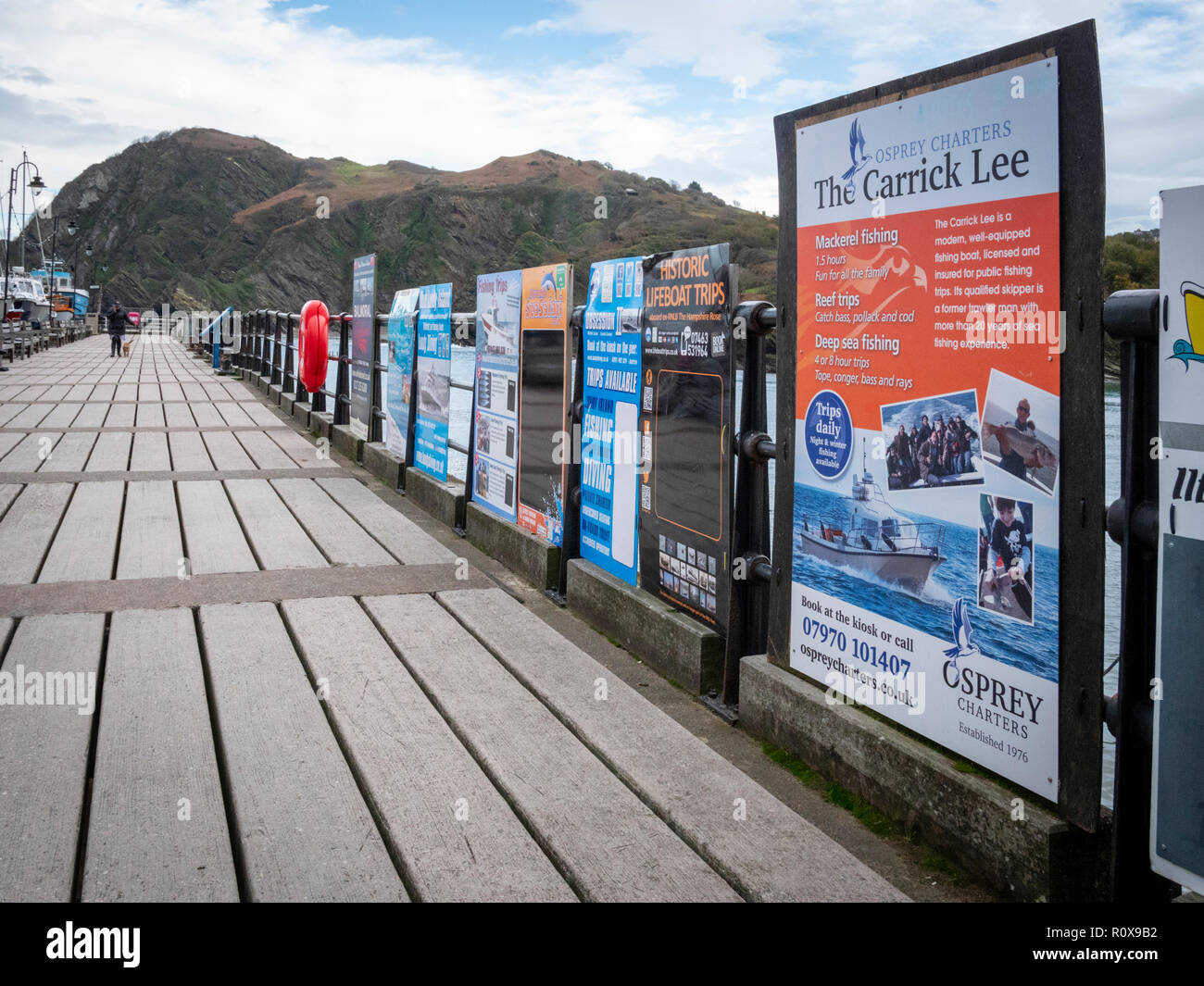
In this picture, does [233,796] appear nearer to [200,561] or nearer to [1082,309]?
[1082,309]

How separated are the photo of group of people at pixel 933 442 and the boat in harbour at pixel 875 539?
0.31 ft

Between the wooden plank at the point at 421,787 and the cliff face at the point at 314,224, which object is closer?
the wooden plank at the point at 421,787

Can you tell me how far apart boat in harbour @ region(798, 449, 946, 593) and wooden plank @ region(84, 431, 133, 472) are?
21.2ft

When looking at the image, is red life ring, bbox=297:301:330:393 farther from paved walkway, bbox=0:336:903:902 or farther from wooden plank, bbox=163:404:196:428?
paved walkway, bbox=0:336:903:902

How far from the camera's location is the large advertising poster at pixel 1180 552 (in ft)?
6.46

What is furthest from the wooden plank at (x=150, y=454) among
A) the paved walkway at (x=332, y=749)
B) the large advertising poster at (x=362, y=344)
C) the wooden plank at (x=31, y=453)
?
the paved walkway at (x=332, y=749)

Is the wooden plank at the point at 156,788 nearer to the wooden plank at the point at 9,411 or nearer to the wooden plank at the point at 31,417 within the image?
the wooden plank at the point at 31,417

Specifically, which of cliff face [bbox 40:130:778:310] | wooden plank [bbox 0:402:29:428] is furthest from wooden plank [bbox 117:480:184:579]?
cliff face [bbox 40:130:778:310]

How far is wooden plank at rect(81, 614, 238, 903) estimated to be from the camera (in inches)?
91.8

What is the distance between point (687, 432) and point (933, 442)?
1.29m

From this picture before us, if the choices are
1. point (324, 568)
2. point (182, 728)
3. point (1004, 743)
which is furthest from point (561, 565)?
point (1004, 743)

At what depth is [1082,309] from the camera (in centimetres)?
222

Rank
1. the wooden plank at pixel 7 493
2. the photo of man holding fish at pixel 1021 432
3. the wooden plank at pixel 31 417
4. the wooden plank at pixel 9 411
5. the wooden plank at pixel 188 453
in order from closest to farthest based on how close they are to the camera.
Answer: the photo of man holding fish at pixel 1021 432 < the wooden plank at pixel 7 493 < the wooden plank at pixel 188 453 < the wooden plank at pixel 31 417 < the wooden plank at pixel 9 411

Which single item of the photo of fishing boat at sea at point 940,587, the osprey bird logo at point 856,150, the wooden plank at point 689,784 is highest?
the osprey bird logo at point 856,150
